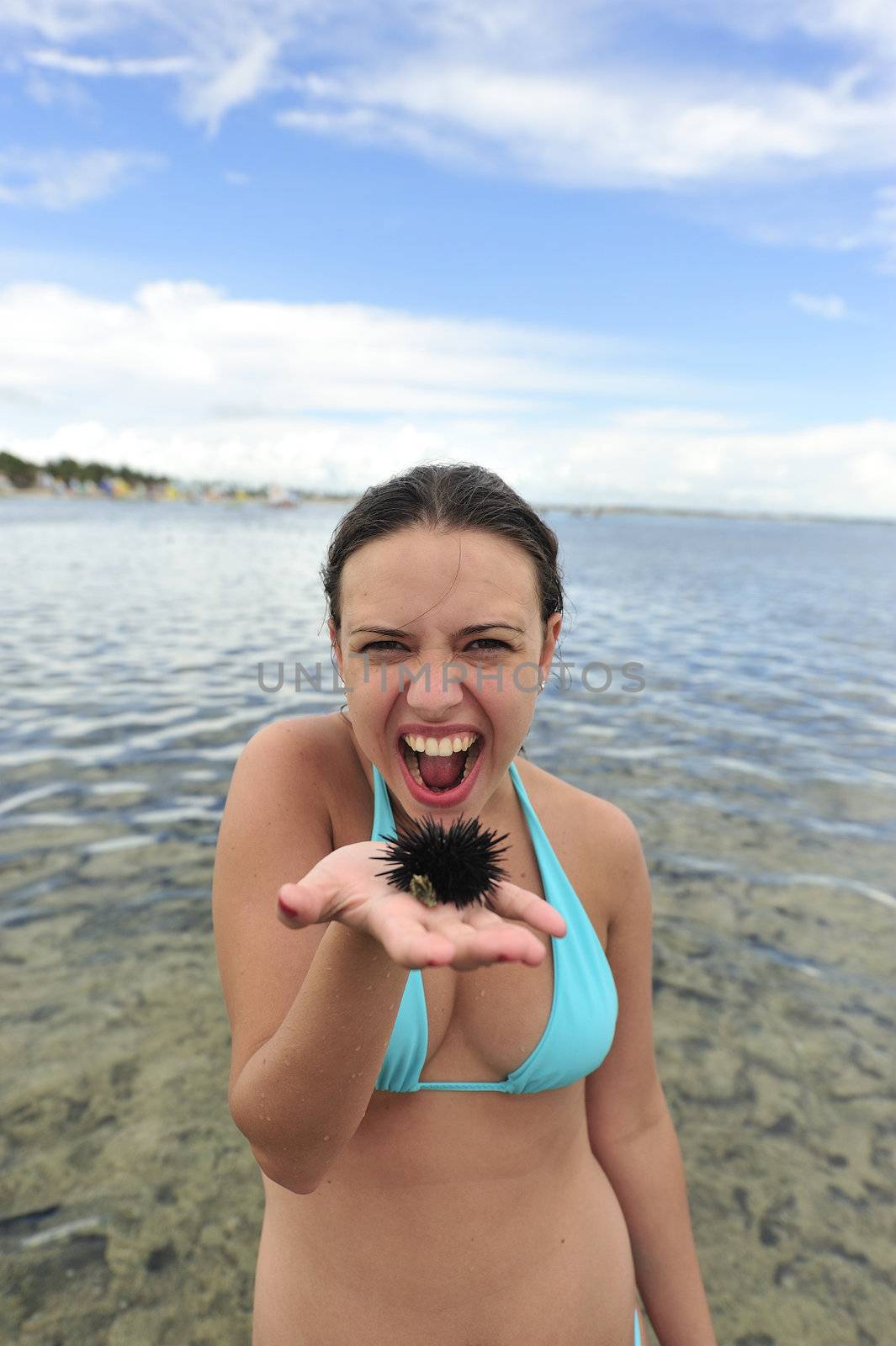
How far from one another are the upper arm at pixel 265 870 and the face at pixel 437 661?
30 cm

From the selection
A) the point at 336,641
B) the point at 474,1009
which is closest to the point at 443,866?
the point at 474,1009

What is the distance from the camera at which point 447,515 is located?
2350 mm

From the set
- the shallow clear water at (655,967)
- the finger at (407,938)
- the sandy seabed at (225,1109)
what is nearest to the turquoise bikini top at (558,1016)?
the finger at (407,938)

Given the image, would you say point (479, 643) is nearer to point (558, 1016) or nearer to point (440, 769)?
point (440, 769)

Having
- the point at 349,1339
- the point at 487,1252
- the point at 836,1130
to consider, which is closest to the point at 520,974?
the point at 487,1252

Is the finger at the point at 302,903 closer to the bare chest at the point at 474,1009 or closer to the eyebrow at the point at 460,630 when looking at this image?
the eyebrow at the point at 460,630

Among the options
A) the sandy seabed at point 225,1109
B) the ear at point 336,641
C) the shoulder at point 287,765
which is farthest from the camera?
the sandy seabed at point 225,1109

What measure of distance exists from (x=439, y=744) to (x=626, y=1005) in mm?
1400

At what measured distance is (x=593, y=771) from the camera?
11117 mm

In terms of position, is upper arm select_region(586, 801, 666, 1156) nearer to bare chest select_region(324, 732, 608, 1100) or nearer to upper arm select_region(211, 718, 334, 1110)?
bare chest select_region(324, 732, 608, 1100)

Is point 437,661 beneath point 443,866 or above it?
above

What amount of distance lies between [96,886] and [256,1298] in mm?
5316

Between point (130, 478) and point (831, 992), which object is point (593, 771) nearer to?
point (831, 992)

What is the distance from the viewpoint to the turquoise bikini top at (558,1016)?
7.57 ft
